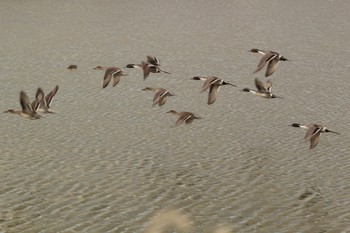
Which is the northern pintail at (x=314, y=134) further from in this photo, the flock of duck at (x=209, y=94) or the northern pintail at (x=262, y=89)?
the northern pintail at (x=262, y=89)

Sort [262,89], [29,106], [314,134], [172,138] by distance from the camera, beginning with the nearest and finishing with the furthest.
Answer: [314,134] → [29,106] → [262,89] → [172,138]

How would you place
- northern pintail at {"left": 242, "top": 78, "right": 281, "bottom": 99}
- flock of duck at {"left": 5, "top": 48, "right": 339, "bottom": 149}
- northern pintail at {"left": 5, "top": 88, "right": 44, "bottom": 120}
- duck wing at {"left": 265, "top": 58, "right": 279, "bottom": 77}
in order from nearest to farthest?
flock of duck at {"left": 5, "top": 48, "right": 339, "bottom": 149} → northern pintail at {"left": 5, "top": 88, "right": 44, "bottom": 120} → duck wing at {"left": 265, "top": 58, "right": 279, "bottom": 77} → northern pintail at {"left": 242, "top": 78, "right": 281, "bottom": 99}

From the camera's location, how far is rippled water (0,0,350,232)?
87.6ft

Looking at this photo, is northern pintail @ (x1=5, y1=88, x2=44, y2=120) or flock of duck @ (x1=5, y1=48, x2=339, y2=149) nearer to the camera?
flock of duck @ (x1=5, y1=48, x2=339, y2=149)

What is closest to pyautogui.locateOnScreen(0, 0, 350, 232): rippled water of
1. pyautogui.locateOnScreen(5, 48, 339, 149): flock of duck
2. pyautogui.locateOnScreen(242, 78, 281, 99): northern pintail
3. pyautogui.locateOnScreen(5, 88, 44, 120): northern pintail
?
pyautogui.locateOnScreen(5, 48, 339, 149): flock of duck

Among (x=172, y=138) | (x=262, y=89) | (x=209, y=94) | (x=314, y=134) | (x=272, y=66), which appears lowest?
(x=172, y=138)

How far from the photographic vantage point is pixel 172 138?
116ft

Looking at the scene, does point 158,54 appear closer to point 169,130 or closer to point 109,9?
point 169,130

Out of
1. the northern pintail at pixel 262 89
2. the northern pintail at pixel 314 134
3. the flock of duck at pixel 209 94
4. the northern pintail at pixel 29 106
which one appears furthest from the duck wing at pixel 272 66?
the northern pintail at pixel 29 106

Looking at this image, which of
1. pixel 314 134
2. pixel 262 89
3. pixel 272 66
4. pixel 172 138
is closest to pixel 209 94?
pixel 272 66

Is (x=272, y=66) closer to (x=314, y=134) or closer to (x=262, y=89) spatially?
(x=262, y=89)

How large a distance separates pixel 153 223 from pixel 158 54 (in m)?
30.4

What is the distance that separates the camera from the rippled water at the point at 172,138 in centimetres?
2670

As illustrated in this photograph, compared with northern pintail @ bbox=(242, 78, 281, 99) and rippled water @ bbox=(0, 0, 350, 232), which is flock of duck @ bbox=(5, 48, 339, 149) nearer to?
northern pintail @ bbox=(242, 78, 281, 99)
